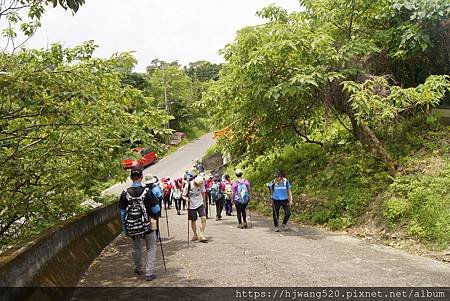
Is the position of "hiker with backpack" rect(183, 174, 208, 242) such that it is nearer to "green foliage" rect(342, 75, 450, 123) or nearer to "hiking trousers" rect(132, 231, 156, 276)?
"hiking trousers" rect(132, 231, 156, 276)

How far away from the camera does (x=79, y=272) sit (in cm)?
713

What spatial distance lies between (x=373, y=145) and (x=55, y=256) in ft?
31.0

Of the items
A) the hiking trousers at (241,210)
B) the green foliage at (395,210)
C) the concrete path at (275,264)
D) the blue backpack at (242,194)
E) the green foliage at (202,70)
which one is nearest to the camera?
the concrete path at (275,264)

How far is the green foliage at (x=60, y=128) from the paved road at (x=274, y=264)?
173 cm

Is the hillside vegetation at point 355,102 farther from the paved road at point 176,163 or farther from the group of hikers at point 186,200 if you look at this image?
the paved road at point 176,163

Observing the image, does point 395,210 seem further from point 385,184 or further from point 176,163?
point 176,163

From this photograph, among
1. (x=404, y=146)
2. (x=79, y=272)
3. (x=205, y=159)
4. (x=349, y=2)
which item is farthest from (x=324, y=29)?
(x=205, y=159)

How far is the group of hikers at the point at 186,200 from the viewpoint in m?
6.70

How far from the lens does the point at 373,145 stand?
12.4 meters

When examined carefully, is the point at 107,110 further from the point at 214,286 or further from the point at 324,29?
the point at 324,29

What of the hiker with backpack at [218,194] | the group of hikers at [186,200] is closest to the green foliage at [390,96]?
the group of hikers at [186,200]

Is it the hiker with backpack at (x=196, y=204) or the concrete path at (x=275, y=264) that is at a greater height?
the hiker with backpack at (x=196, y=204)

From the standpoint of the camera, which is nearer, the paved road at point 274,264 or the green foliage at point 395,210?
the paved road at point 274,264

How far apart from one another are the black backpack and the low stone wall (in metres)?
1.13
